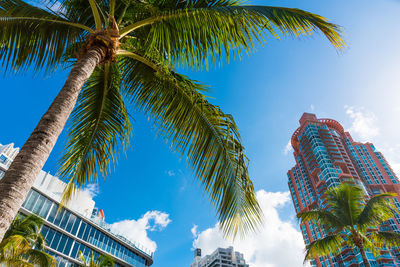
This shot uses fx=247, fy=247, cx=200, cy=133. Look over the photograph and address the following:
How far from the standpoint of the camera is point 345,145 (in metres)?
93.9

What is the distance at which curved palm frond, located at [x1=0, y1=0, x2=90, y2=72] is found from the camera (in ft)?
12.1

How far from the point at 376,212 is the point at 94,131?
12.9 meters

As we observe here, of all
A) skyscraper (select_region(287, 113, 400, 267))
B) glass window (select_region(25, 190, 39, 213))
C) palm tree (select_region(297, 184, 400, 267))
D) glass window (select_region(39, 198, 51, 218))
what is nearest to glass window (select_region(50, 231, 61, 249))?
glass window (select_region(39, 198, 51, 218))

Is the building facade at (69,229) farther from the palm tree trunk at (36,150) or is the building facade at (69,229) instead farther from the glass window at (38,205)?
the palm tree trunk at (36,150)

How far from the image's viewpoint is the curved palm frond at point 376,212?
37.7 ft

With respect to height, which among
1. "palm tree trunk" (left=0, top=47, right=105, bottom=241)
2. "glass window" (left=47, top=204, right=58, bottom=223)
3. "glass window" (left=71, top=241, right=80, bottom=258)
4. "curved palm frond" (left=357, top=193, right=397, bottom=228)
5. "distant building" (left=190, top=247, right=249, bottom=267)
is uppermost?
"distant building" (left=190, top=247, right=249, bottom=267)

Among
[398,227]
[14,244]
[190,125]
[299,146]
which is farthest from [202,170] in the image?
[299,146]

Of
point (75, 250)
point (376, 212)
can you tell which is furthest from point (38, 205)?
point (376, 212)

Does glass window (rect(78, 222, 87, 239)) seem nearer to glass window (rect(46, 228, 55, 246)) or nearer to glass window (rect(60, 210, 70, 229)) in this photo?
glass window (rect(60, 210, 70, 229))

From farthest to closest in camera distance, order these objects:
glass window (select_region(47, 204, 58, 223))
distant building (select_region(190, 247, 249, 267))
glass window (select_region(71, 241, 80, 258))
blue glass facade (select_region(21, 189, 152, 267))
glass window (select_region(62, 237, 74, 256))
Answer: distant building (select_region(190, 247, 249, 267)), glass window (select_region(71, 241, 80, 258)), glass window (select_region(62, 237, 74, 256)), glass window (select_region(47, 204, 58, 223)), blue glass facade (select_region(21, 189, 152, 267))

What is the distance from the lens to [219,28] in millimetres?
3680

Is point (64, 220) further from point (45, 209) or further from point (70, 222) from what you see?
point (45, 209)

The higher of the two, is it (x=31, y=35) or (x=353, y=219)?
(x=353, y=219)

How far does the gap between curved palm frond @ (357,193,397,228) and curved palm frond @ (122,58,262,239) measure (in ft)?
37.0
